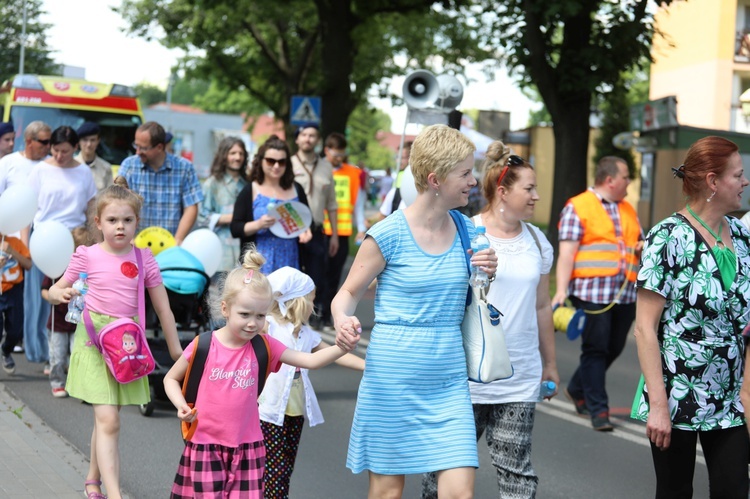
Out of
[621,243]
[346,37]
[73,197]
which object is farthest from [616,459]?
[346,37]

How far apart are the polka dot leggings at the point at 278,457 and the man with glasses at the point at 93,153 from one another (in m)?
5.83

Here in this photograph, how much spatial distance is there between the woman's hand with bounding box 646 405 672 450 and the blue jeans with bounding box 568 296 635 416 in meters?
4.19

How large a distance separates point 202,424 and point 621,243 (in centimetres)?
473

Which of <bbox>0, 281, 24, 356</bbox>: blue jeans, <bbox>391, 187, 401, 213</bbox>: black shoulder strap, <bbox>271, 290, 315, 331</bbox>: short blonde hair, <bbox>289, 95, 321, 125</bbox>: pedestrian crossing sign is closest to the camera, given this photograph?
<bbox>271, 290, 315, 331</bbox>: short blonde hair

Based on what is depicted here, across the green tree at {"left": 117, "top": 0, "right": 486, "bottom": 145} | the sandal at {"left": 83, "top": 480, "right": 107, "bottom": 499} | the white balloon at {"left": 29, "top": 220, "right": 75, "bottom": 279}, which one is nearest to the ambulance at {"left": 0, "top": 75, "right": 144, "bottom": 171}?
the white balloon at {"left": 29, "top": 220, "right": 75, "bottom": 279}

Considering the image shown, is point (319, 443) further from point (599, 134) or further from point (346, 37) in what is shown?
point (599, 134)

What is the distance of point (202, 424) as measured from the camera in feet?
15.7

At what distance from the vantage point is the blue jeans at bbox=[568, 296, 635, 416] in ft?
28.5

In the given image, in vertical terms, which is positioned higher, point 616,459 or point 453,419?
point 453,419

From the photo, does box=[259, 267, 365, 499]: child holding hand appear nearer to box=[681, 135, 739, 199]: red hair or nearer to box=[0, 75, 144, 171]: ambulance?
box=[681, 135, 739, 199]: red hair

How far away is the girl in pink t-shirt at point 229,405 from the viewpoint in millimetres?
4758

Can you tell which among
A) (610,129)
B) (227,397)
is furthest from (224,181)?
(610,129)

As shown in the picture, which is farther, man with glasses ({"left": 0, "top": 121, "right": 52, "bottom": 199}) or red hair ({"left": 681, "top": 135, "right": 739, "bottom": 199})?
man with glasses ({"left": 0, "top": 121, "right": 52, "bottom": 199})

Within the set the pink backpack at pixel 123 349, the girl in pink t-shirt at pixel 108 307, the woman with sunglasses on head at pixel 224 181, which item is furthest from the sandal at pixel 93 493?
the woman with sunglasses on head at pixel 224 181
